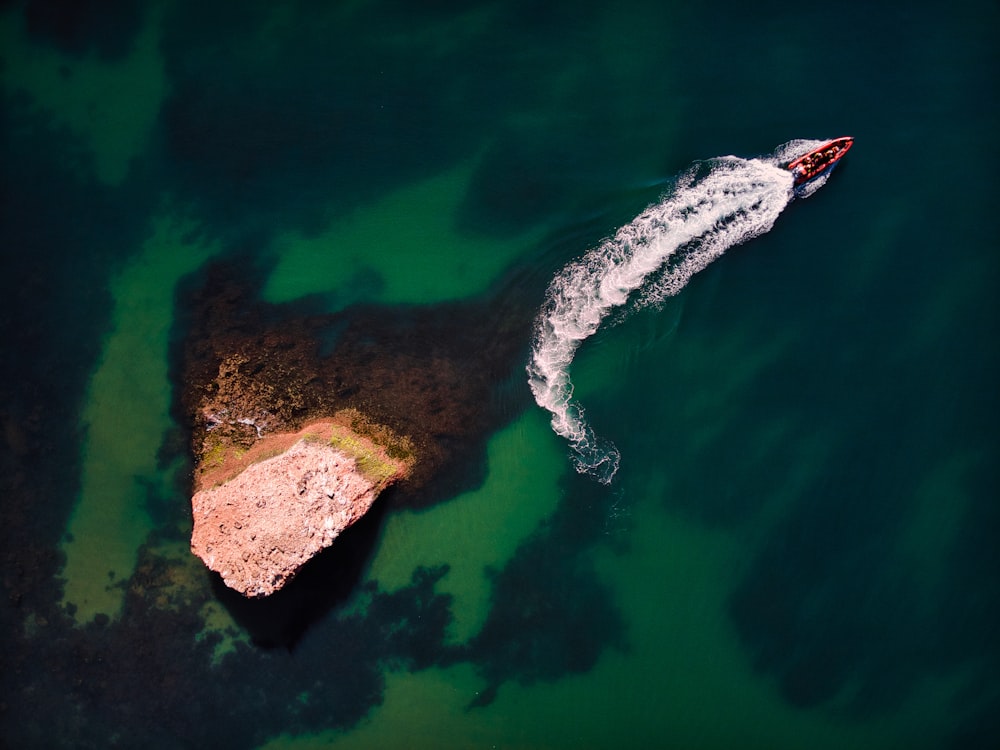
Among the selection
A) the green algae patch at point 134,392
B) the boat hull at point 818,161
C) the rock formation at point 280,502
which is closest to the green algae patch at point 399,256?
the green algae patch at point 134,392

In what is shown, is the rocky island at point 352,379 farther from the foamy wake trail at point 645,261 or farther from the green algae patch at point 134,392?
the foamy wake trail at point 645,261

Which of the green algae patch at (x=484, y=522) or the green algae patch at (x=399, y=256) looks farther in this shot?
the green algae patch at (x=484, y=522)

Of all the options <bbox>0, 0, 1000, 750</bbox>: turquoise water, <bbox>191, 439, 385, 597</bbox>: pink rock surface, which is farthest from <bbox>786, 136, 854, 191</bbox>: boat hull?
<bbox>191, 439, 385, 597</bbox>: pink rock surface

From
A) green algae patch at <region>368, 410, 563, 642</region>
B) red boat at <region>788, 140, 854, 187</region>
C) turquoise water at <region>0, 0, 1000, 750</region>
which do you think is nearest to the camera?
red boat at <region>788, 140, 854, 187</region>

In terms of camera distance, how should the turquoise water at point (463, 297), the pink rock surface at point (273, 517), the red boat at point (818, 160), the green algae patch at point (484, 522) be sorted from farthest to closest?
1. the green algae patch at point (484, 522)
2. the turquoise water at point (463, 297)
3. the red boat at point (818, 160)
4. the pink rock surface at point (273, 517)

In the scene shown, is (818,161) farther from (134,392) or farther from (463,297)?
(134,392)

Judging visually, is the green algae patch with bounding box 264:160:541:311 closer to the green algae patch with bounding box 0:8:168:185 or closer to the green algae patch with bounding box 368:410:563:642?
the green algae patch with bounding box 368:410:563:642

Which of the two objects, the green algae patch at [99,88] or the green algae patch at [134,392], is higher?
the green algae patch at [99,88]

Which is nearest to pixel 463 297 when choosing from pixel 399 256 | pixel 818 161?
pixel 399 256
